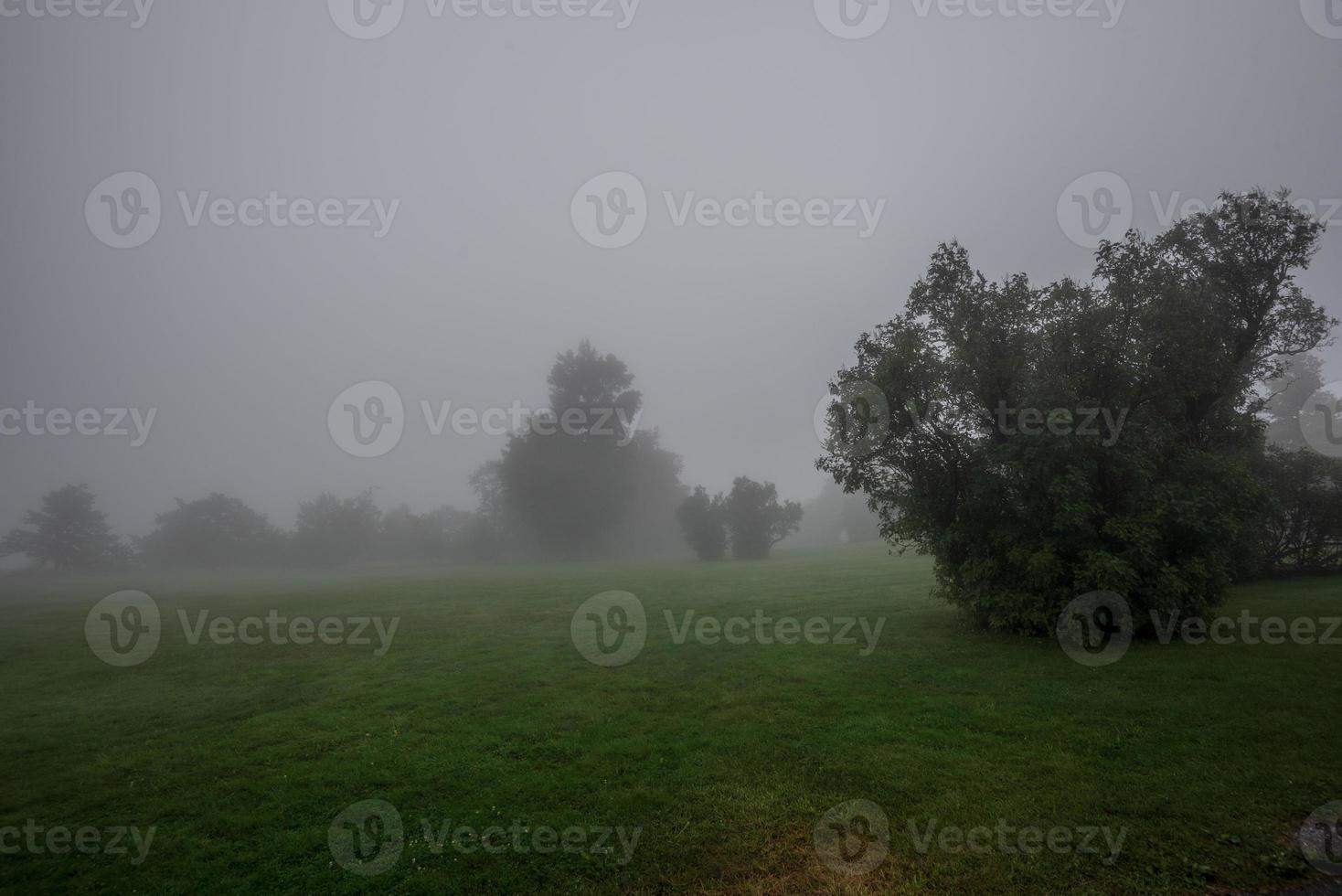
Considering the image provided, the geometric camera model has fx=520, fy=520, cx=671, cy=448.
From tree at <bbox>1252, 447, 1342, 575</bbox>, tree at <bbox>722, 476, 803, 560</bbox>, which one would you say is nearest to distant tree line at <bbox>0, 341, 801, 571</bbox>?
tree at <bbox>722, 476, 803, 560</bbox>

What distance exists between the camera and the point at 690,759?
28.9 ft

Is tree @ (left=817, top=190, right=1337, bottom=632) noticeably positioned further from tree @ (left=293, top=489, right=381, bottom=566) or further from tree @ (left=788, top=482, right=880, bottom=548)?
tree @ (left=293, top=489, right=381, bottom=566)

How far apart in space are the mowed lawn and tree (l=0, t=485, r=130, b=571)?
2914 inches

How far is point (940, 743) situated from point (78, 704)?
1880cm

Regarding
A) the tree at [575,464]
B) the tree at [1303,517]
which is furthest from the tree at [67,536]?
the tree at [1303,517]

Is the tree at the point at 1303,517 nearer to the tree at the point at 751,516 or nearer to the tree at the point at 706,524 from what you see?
the tree at the point at 751,516

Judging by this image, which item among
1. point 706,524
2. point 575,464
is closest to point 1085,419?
point 706,524

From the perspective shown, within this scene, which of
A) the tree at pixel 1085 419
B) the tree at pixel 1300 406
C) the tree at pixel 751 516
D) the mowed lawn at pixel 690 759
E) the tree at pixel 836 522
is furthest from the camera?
the tree at pixel 836 522

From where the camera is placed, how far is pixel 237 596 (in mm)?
32906

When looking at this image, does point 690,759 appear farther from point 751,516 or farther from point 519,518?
point 519,518

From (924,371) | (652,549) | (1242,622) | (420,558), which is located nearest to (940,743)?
(924,371)

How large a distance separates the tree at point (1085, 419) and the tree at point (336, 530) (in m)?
78.4

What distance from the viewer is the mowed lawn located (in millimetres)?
6262

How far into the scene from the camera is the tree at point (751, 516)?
178 feet
